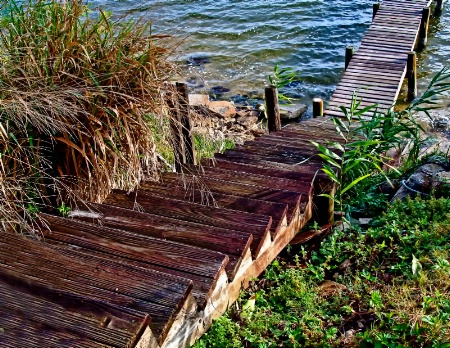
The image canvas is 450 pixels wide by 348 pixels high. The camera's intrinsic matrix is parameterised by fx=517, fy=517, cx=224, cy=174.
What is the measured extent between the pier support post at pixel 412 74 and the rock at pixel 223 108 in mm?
3864

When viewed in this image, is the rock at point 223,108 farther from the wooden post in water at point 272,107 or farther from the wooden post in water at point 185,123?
the wooden post in water at point 185,123

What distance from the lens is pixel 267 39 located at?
50.7 feet

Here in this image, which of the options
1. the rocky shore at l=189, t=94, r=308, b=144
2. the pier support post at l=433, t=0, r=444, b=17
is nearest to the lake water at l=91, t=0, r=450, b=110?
the pier support post at l=433, t=0, r=444, b=17

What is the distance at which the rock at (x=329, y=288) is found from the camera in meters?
3.71

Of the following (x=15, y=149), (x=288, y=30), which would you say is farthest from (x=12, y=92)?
(x=288, y=30)

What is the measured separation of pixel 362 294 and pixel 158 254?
1.56 m

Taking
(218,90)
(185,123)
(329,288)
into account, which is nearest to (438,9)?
(218,90)

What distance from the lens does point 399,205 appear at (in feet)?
15.5

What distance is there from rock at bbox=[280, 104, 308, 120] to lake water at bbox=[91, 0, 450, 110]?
861mm

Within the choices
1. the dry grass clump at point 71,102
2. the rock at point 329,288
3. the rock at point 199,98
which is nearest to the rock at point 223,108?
the rock at point 199,98

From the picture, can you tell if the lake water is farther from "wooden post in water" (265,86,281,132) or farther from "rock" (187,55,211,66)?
"wooden post in water" (265,86,281,132)

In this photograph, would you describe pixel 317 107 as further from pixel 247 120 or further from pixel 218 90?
pixel 218 90

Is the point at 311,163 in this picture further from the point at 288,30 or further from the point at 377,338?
the point at 288,30

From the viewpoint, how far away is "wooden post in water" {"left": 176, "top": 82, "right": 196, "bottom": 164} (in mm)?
4809
